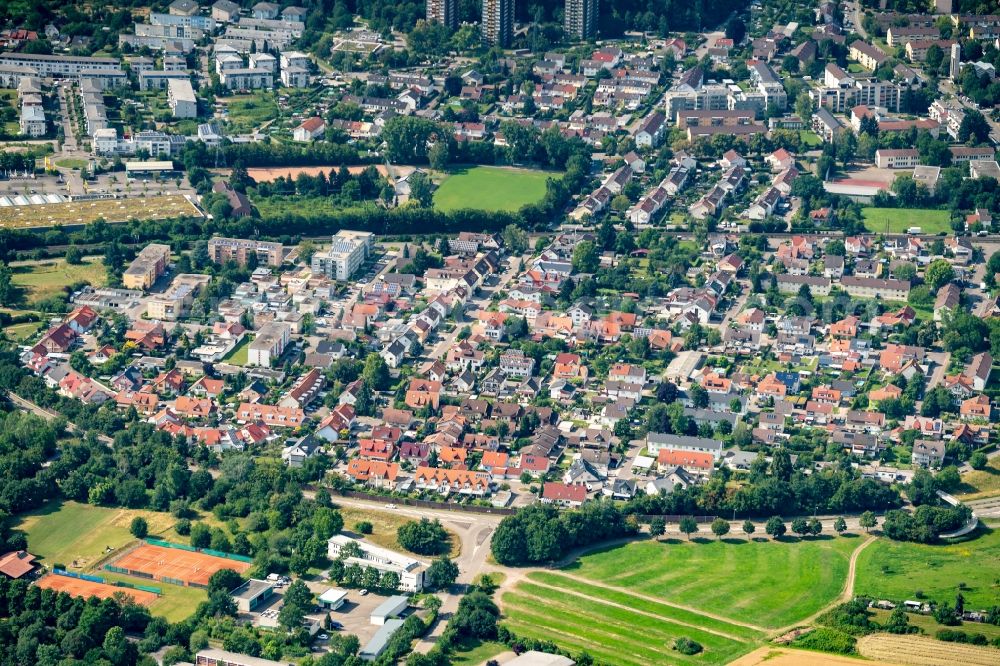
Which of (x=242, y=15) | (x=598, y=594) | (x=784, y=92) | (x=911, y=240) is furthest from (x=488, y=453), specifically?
(x=242, y=15)

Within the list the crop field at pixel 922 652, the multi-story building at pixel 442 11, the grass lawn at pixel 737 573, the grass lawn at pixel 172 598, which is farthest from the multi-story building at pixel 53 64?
the crop field at pixel 922 652

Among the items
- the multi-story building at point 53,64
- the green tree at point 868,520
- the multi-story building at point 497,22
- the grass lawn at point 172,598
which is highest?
the multi-story building at point 497,22

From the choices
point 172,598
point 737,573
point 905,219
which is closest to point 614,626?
point 737,573

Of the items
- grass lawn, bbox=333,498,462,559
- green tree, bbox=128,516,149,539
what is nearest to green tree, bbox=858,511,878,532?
grass lawn, bbox=333,498,462,559

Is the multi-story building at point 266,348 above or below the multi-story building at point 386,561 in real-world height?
above

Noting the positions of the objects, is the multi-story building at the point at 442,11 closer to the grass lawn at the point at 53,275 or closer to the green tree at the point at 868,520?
the grass lawn at the point at 53,275

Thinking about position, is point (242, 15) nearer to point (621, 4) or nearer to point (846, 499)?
point (621, 4)

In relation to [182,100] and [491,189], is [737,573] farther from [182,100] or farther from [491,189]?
[182,100]
